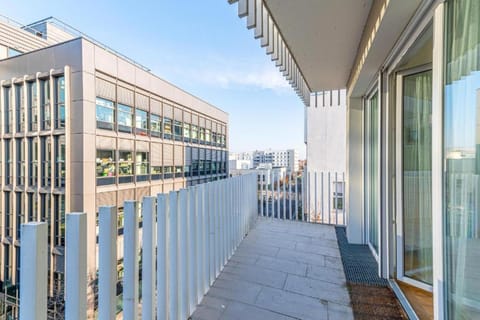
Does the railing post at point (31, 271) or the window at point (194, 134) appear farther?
the window at point (194, 134)

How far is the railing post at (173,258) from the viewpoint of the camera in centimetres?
131

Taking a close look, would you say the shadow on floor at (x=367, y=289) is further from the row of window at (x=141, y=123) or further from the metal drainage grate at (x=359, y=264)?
the row of window at (x=141, y=123)

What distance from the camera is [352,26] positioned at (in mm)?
1984

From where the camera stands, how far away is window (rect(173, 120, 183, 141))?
38.9ft

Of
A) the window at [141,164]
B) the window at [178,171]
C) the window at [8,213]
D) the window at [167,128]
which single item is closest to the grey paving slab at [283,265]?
the window at [141,164]

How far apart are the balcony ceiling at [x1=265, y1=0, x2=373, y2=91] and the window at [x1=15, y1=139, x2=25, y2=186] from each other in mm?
9841

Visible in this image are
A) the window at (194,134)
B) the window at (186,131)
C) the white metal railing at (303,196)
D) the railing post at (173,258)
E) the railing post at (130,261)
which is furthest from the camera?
the window at (194,134)

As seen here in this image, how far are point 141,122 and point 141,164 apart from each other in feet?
5.56

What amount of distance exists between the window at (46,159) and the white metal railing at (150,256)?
8.10m

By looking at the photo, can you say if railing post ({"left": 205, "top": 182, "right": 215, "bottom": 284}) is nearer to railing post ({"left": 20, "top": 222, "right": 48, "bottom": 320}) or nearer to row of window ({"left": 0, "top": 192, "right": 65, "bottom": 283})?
railing post ({"left": 20, "top": 222, "right": 48, "bottom": 320})

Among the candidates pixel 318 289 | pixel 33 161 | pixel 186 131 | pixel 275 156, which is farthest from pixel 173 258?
Answer: pixel 275 156

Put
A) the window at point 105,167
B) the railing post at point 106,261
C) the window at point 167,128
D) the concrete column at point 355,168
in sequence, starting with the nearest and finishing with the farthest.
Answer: the railing post at point 106,261 < the concrete column at point 355,168 < the window at point 105,167 < the window at point 167,128

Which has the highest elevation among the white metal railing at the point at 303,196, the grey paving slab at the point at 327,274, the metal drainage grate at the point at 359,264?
the white metal railing at the point at 303,196

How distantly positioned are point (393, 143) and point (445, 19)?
1.13 metres
